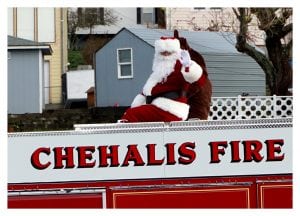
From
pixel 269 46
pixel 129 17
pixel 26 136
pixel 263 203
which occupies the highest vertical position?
pixel 129 17

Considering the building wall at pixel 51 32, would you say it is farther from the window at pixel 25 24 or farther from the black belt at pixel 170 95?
the black belt at pixel 170 95

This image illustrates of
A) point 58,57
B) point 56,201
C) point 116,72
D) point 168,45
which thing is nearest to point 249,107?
point 116,72

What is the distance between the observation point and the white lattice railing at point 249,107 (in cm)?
1482

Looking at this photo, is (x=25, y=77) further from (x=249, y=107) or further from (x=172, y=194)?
(x=172, y=194)

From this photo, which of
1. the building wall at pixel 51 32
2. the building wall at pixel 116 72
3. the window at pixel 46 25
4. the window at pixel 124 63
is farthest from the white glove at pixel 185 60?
the window at pixel 46 25

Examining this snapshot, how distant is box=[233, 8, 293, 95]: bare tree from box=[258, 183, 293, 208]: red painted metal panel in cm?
1045

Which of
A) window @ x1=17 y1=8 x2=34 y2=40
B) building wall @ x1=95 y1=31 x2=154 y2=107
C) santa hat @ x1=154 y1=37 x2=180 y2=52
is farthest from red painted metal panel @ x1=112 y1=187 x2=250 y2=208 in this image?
window @ x1=17 y1=8 x2=34 y2=40

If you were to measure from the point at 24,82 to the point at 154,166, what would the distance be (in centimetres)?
1489

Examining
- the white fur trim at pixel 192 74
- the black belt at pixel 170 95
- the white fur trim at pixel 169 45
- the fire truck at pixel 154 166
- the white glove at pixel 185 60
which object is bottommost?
the fire truck at pixel 154 166

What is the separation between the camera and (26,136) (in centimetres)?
538

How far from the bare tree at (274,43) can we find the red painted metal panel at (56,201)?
1082 centimetres
